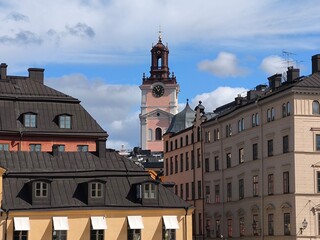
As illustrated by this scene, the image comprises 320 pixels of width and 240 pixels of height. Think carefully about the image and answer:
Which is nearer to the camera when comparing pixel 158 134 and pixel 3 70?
pixel 3 70

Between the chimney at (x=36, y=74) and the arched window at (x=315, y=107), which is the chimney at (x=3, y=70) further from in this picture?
the arched window at (x=315, y=107)

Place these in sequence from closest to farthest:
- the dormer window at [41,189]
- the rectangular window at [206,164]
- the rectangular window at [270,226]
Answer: the dormer window at [41,189] → the rectangular window at [270,226] → the rectangular window at [206,164]

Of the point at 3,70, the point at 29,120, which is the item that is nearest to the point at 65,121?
the point at 29,120

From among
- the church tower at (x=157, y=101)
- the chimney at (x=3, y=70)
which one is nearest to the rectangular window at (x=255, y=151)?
the chimney at (x=3, y=70)

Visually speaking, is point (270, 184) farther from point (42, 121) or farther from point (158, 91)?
point (158, 91)

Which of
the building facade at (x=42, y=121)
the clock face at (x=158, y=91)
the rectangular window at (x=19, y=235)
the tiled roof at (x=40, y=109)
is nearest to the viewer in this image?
the rectangular window at (x=19, y=235)

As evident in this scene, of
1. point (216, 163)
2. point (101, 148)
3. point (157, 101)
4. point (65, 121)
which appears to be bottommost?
point (101, 148)

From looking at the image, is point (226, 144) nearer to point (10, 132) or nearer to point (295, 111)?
point (295, 111)

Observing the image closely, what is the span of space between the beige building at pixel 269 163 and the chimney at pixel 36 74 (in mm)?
21064

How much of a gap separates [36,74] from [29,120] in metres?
8.77

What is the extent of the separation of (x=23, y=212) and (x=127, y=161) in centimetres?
1141

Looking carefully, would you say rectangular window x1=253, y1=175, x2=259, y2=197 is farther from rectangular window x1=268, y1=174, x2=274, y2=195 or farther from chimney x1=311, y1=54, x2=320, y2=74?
chimney x1=311, y1=54, x2=320, y2=74

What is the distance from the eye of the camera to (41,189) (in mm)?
64438

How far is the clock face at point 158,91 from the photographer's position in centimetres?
19462
